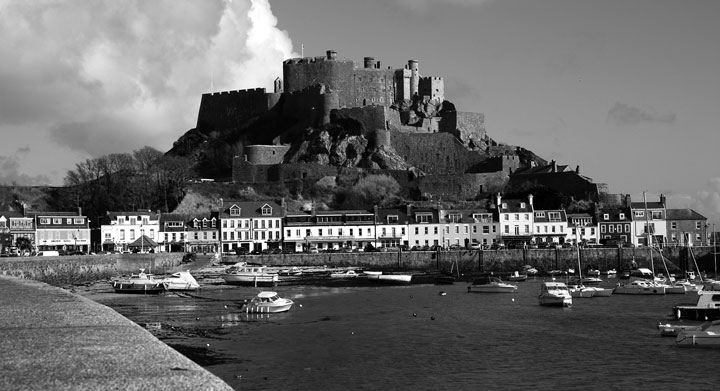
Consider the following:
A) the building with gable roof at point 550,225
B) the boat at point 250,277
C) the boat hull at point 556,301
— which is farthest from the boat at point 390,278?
the building with gable roof at point 550,225

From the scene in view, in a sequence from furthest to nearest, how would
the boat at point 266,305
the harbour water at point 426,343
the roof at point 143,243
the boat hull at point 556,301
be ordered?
the roof at point 143,243, the boat hull at point 556,301, the boat at point 266,305, the harbour water at point 426,343

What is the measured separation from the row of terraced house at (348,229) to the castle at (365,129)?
16.6 meters

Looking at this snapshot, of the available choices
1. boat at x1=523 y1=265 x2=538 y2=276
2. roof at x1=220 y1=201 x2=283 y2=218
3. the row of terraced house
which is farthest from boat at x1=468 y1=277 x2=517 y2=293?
roof at x1=220 y1=201 x2=283 y2=218

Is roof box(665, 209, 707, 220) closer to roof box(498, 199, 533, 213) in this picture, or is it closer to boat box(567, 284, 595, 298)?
roof box(498, 199, 533, 213)

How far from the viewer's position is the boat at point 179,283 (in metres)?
54.1

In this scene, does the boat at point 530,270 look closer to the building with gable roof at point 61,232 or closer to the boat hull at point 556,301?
the boat hull at point 556,301

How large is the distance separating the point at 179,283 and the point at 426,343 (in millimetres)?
24264

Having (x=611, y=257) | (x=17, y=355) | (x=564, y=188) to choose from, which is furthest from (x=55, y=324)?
(x=564, y=188)

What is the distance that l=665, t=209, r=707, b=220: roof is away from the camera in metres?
90.2

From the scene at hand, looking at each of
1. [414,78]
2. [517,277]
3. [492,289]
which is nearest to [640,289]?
[492,289]

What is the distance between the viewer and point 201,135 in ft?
395

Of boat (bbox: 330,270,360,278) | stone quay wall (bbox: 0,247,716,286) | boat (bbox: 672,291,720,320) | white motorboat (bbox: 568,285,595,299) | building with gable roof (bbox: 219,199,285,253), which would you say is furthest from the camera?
building with gable roof (bbox: 219,199,285,253)

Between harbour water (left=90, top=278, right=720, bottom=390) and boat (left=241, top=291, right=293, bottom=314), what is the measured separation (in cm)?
47

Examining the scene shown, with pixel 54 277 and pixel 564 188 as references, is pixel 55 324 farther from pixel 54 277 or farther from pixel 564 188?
pixel 564 188
